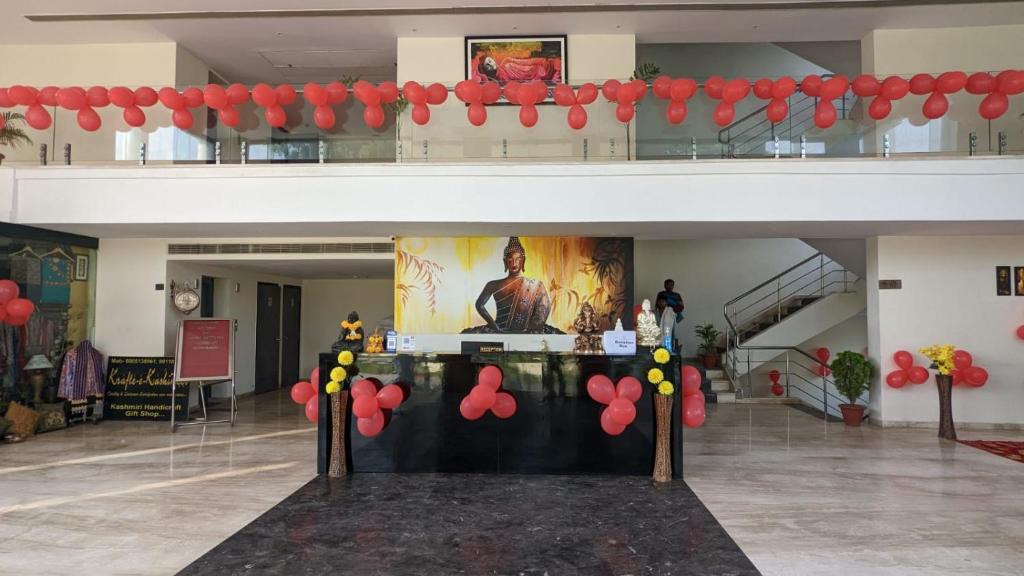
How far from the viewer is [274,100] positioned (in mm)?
6859

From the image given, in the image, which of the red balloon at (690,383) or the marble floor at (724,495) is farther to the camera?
the red balloon at (690,383)

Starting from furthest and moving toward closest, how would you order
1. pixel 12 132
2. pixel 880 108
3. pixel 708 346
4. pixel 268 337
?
pixel 268 337 < pixel 708 346 < pixel 12 132 < pixel 880 108

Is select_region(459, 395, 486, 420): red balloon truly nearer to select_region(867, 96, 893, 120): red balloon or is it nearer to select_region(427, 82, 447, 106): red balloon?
select_region(427, 82, 447, 106): red balloon

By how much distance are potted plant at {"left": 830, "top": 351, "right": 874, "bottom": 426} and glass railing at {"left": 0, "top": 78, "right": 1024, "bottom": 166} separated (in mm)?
2917

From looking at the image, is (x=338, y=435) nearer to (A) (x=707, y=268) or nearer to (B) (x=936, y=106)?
(B) (x=936, y=106)

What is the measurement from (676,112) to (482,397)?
414 cm

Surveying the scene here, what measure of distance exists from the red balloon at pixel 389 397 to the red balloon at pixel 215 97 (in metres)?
4.08

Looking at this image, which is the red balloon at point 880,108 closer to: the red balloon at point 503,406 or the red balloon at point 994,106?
the red balloon at point 994,106

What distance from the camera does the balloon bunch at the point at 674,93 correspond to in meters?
6.81

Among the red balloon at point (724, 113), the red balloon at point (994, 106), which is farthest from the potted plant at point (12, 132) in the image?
the red balloon at point (994, 106)

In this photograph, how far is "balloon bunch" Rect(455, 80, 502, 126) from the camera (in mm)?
6746

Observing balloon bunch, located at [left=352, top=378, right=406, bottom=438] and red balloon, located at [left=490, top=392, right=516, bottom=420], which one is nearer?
balloon bunch, located at [left=352, top=378, right=406, bottom=438]

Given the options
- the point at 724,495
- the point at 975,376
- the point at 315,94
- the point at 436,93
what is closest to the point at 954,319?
the point at 975,376

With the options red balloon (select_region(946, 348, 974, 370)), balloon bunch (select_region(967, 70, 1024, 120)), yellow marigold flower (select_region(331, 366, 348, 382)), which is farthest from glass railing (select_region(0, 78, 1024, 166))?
red balloon (select_region(946, 348, 974, 370))
